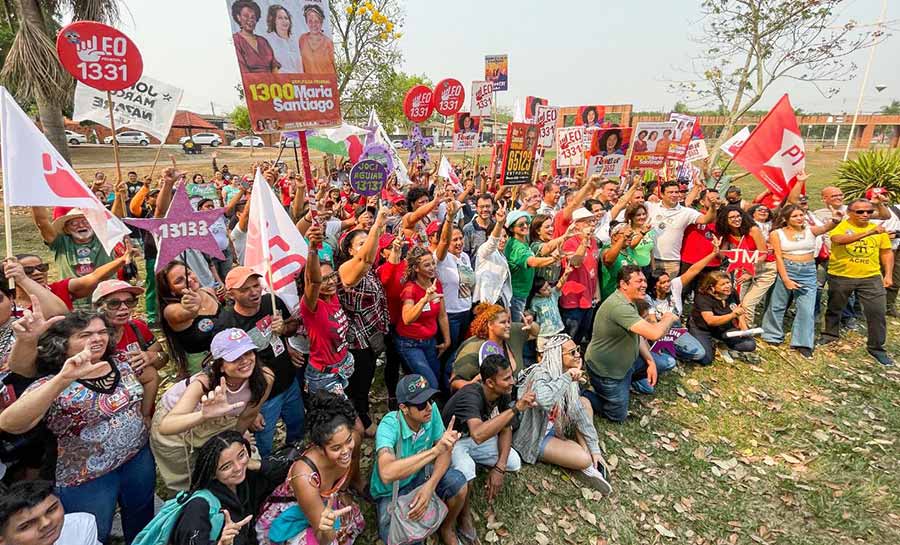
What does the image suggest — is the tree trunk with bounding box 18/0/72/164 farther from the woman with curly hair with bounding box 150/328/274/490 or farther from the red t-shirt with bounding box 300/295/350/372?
the woman with curly hair with bounding box 150/328/274/490

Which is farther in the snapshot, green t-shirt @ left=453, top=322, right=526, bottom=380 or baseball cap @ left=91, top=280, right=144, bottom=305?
green t-shirt @ left=453, top=322, right=526, bottom=380

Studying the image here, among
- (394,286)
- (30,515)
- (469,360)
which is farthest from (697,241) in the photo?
(30,515)

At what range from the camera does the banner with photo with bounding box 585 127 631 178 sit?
8688 mm

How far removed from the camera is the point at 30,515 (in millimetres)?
2008

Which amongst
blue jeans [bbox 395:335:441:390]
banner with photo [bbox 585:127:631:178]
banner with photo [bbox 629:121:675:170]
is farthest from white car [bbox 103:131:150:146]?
blue jeans [bbox 395:335:441:390]

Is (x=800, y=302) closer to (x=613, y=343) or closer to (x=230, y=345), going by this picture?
(x=613, y=343)

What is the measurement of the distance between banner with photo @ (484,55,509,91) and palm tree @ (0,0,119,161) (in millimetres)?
10018

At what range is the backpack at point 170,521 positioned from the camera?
2379 millimetres

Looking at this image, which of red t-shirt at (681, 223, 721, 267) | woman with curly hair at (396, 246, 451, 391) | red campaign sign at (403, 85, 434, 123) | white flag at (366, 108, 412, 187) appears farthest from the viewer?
red campaign sign at (403, 85, 434, 123)

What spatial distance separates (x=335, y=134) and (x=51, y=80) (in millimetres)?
5923

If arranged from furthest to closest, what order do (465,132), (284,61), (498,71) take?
(465,132) < (498,71) < (284,61)

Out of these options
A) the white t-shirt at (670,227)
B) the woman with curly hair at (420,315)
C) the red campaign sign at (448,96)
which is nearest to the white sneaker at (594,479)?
the woman with curly hair at (420,315)

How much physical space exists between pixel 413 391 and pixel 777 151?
23.7 feet

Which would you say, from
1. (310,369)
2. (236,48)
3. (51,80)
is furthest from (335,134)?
(310,369)
